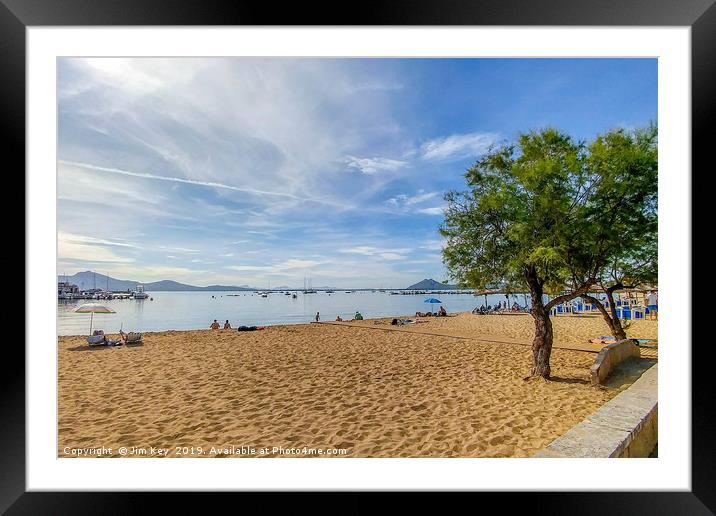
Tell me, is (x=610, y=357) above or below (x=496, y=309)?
above

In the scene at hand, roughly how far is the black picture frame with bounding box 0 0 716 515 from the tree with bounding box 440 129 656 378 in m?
1.60

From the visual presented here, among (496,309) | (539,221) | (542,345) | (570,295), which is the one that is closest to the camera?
(539,221)

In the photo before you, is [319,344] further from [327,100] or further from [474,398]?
[327,100]

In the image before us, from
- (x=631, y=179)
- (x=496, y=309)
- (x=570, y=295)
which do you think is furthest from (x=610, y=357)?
(x=496, y=309)

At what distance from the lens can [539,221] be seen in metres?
3.54

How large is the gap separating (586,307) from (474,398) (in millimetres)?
16011

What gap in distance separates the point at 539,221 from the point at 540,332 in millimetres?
1745

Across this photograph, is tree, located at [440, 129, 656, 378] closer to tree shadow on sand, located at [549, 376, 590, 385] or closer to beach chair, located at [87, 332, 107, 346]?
tree shadow on sand, located at [549, 376, 590, 385]

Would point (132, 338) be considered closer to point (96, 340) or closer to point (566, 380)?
point (96, 340)

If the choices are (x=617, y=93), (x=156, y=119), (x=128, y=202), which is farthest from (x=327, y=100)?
(x=128, y=202)

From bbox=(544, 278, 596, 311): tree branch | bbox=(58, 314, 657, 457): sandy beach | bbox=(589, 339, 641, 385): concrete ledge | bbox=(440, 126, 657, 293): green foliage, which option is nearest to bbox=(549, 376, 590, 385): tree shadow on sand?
bbox=(58, 314, 657, 457): sandy beach

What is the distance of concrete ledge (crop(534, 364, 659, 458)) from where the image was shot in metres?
1.64

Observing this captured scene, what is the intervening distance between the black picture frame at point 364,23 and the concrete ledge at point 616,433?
231 millimetres

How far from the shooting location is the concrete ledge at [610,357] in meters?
3.66
